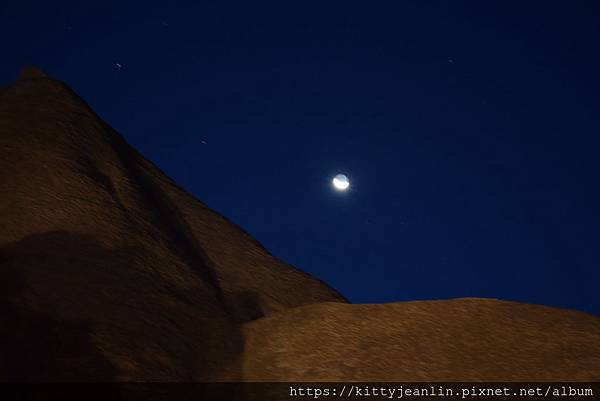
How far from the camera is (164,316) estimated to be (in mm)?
16078

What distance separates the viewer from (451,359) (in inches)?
579

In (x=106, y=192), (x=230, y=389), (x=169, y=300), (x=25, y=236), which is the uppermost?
(x=106, y=192)

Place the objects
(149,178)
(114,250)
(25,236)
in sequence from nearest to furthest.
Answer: (25,236) < (114,250) < (149,178)

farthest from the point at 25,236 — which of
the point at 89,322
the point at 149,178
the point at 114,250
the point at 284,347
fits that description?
the point at 149,178

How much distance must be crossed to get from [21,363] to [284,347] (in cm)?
736

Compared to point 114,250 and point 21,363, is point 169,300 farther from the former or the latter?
point 21,363

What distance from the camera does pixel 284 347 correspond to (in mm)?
15844

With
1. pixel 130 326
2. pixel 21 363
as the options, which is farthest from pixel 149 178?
pixel 21 363

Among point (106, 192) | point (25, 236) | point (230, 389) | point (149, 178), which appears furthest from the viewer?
point (149, 178)

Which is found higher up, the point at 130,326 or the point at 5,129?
the point at 5,129

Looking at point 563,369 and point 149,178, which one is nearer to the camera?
point 563,369

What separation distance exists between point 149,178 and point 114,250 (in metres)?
11.4

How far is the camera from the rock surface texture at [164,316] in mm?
13570

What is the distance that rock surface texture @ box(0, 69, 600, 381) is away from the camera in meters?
13.6
